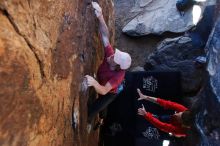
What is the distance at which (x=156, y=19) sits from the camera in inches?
404

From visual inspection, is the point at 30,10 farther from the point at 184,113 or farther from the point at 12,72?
the point at 184,113

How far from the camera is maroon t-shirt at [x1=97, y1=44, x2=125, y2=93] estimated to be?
4959 millimetres

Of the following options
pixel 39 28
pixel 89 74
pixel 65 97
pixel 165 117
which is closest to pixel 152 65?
pixel 165 117

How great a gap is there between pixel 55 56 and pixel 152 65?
17.6 feet

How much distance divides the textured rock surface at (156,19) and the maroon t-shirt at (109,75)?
506 cm

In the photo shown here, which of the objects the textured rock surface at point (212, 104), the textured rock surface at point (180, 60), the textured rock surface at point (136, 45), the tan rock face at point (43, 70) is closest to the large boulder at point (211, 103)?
the textured rock surface at point (212, 104)

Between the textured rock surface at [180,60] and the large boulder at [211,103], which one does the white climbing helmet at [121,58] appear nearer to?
the large boulder at [211,103]

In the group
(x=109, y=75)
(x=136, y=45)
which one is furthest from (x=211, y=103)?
(x=136, y=45)

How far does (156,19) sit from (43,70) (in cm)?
718

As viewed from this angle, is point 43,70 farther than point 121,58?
No

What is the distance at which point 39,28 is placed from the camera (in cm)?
345

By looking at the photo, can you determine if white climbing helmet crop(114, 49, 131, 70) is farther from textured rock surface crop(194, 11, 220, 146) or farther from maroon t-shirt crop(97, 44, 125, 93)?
textured rock surface crop(194, 11, 220, 146)

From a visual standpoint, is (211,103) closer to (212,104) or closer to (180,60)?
(212,104)

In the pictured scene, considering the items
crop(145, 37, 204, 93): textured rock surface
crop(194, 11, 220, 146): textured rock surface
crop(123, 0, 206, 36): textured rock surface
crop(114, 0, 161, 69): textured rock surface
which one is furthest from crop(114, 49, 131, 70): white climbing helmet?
crop(123, 0, 206, 36): textured rock surface
